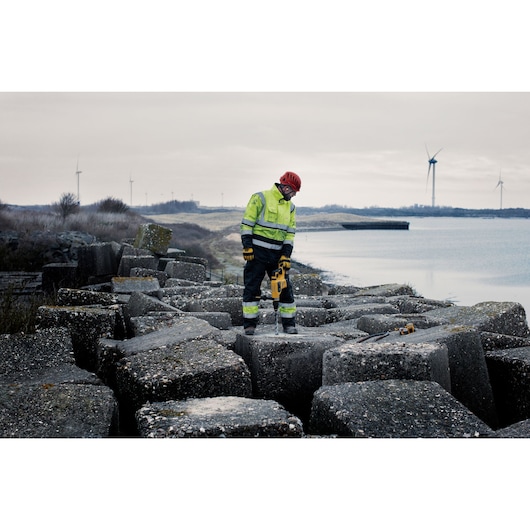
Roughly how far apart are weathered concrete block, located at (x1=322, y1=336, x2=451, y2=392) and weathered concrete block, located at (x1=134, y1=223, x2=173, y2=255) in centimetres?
931

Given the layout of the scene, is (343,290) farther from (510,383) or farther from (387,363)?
(387,363)

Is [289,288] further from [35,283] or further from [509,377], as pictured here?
[35,283]

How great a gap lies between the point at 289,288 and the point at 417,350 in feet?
7.29

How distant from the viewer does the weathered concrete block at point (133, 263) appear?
12.2 metres

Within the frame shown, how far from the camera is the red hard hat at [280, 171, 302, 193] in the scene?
6.91m

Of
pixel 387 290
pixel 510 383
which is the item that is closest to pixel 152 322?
pixel 510 383

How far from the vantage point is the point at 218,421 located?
4309 mm

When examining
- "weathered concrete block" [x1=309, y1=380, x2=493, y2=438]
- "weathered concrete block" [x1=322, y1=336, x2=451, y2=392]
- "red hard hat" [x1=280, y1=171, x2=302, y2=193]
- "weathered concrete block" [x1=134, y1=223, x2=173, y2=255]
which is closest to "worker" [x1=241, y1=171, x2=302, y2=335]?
"red hard hat" [x1=280, y1=171, x2=302, y2=193]

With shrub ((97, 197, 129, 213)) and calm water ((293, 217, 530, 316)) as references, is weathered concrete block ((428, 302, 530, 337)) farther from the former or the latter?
shrub ((97, 197, 129, 213))

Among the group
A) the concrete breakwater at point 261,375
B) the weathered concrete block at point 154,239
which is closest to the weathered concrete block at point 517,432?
the concrete breakwater at point 261,375

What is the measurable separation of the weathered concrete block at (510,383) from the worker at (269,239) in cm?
207

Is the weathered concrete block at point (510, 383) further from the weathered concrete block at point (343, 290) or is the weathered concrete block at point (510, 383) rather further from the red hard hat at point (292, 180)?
the weathered concrete block at point (343, 290)

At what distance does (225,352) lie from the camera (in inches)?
219

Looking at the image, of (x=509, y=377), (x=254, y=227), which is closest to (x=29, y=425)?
(x=254, y=227)
